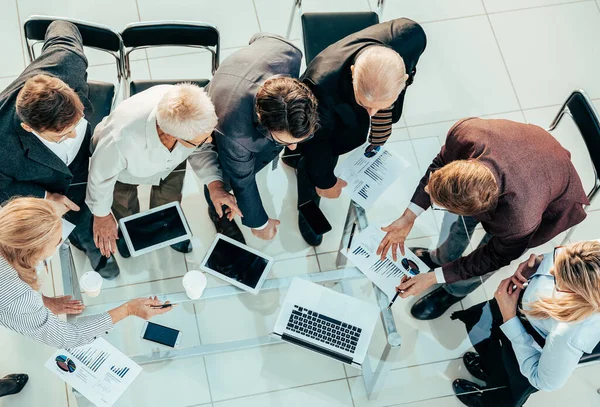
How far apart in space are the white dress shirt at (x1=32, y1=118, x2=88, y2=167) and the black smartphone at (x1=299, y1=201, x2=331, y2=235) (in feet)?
3.51

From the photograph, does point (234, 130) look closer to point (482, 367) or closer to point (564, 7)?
point (482, 367)

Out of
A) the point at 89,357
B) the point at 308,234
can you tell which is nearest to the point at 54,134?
the point at 89,357

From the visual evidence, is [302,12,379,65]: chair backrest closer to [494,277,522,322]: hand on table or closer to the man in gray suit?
the man in gray suit

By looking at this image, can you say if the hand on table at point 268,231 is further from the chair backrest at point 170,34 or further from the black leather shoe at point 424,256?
the chair backrest at point 170,34

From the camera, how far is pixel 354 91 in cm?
255

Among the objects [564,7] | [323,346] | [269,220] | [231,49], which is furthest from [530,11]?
[323,346]

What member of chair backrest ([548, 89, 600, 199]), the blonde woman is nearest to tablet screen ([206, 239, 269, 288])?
the blonde woman

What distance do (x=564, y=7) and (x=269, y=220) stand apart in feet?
10.6

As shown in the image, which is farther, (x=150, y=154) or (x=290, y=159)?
(x=290, y=159)

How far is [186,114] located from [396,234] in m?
1.11

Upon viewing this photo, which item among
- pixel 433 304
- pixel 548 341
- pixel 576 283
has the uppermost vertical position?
pixel 576 283

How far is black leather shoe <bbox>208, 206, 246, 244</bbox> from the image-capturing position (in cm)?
281

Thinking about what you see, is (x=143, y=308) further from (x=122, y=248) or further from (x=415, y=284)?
(x=415, y=284)

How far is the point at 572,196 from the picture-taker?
246 centimetres
